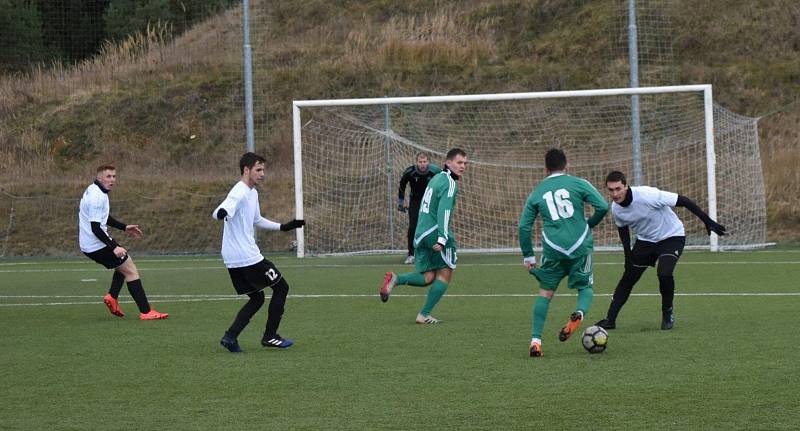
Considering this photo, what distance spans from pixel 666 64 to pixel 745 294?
56.3 feet

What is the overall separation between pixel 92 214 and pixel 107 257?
550mm

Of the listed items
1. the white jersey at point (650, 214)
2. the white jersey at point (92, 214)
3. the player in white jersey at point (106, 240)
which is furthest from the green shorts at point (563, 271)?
the white jersey at point (92, 214)

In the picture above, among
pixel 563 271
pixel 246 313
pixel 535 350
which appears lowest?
pixel 535 350

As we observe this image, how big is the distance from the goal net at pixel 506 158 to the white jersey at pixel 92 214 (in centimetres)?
823

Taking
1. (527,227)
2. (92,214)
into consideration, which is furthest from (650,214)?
(92,214)

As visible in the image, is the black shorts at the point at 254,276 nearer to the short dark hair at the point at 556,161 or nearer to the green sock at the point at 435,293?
the green sock at the point at 435,293

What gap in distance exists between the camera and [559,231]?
30.2ft

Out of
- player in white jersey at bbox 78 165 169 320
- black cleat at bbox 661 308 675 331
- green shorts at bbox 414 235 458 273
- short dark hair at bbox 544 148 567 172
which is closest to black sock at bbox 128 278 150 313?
player in white jersey at bbox 78 165 169 320

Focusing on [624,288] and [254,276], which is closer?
[254,276]

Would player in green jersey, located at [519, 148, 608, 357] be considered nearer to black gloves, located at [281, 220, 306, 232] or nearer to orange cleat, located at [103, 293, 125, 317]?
black gloves, located at [281, 220, 306, 232]

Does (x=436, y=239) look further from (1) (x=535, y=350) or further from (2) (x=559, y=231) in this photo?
(1) (x=535, y=350)

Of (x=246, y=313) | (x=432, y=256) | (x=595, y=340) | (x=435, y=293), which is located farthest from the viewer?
(x=432, y=256)

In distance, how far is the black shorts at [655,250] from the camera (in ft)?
35.0

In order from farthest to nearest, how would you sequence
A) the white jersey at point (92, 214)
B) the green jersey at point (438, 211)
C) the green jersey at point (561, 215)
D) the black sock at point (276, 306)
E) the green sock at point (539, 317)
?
1. the white jersey at point (92, 214)
2. the green jersey at point (438, 211)
3. the black sock at point (276, 306)
4. the green jersey at point (561, 215)
5. the green sock at point (539, 317)
